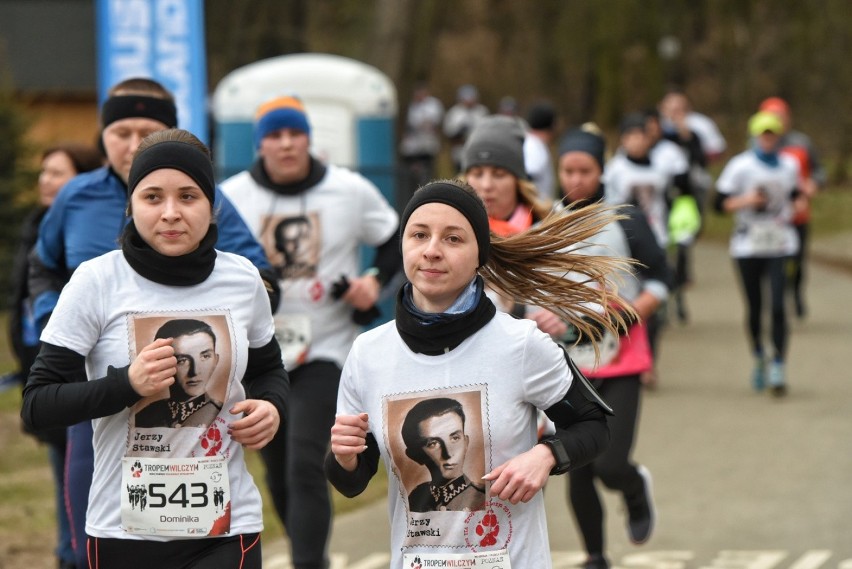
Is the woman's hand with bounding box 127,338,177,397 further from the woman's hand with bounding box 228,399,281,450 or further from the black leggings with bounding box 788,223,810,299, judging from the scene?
the black leggings with bounding box 788,223,810,299

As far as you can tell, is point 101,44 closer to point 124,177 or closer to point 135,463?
point 124,177

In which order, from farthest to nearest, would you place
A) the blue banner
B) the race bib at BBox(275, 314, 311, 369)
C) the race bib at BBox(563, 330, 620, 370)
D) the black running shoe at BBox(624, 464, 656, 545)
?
the blue banner → the black running shoe at BBox(624, 464, 656, 545) → the race bib at BBox(275, 314, 311, 369) → the race bib at BBox(563, 330, 620, 370)

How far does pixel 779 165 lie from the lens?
1117 cm

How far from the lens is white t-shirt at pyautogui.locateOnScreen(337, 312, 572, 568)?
3773 mm

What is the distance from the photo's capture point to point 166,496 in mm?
3996

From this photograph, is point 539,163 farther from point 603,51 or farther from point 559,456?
point 603,51

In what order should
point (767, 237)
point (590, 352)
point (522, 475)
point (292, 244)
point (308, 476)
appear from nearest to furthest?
point (522, 475), point (308, 476), point (590, 352), point (292, 244), point (767, 237)

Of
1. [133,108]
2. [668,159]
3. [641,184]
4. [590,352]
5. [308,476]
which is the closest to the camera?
[133,108]

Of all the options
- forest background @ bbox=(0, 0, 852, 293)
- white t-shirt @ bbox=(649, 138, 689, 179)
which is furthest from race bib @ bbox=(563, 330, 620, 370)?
forest background @ bbox=(0, 0, 852, 293)

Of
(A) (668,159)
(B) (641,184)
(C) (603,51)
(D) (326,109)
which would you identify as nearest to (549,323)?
(B) (641,184)

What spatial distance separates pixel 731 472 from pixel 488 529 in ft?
16.6

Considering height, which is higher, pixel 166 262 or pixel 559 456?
pixel 166 262

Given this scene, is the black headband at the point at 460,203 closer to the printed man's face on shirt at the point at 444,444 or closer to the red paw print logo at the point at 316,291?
the printed man's face on shirt at the point at 444,444

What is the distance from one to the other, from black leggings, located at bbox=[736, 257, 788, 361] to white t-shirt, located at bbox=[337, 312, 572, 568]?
7.15 metres
